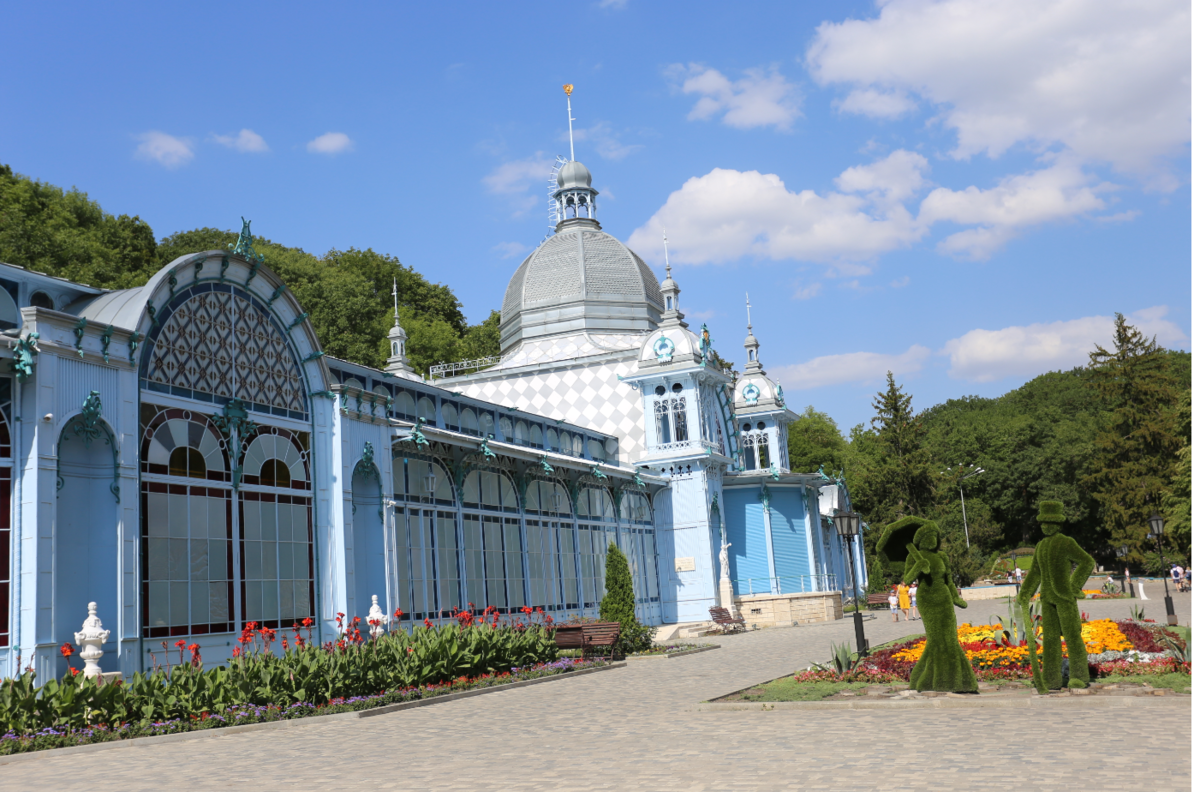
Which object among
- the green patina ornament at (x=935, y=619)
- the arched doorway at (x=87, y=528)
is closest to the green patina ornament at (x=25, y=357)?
the arched doorway at (x=87, y=528)

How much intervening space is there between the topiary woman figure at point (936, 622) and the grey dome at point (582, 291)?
107 feet

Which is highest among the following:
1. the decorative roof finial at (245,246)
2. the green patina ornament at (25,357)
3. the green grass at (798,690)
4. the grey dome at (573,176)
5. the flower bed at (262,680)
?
the grey dome at (573,176)

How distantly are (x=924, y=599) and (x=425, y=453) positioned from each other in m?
15.0

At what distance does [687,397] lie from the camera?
4066 centimetres

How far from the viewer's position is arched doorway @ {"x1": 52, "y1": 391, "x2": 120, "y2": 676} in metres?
16.3

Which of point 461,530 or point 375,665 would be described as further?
point 461,530

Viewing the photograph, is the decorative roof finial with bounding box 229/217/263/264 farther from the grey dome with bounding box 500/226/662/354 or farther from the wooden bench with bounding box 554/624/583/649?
the grey dome with bounding box 500/226/662/354

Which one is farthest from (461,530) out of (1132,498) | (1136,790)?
(1132,498)

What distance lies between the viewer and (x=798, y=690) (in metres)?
14.7

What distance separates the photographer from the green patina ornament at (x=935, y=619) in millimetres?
13586

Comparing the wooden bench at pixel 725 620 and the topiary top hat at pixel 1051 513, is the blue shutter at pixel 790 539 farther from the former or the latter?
the topiary top hat at pixel 1051 513

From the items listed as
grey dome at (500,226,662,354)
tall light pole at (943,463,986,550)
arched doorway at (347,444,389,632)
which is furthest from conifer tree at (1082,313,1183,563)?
arched doorway at (347,444,389,632)

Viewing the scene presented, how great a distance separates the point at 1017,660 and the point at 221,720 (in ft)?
37.4

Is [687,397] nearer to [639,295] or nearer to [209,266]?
[639,295]
